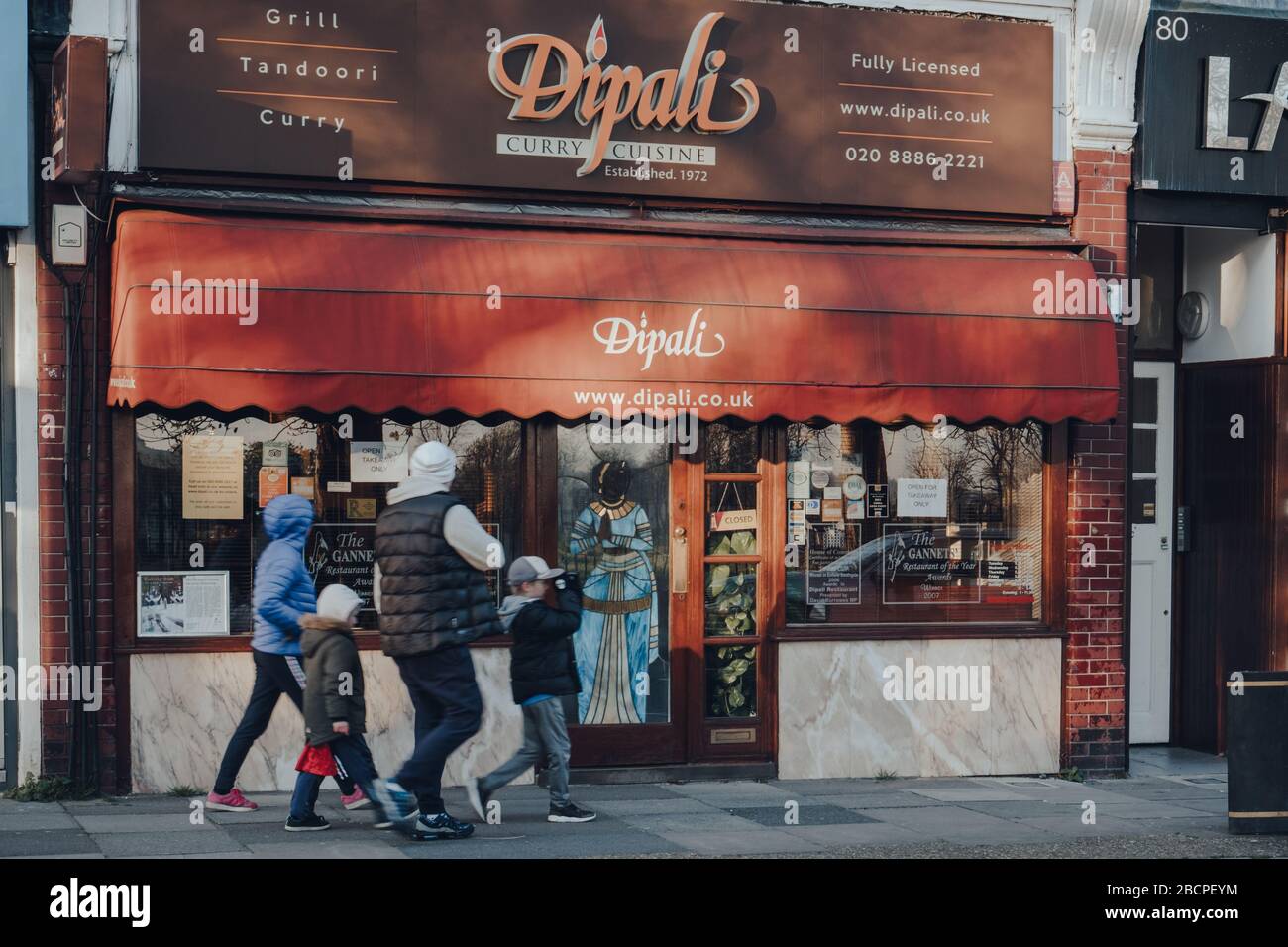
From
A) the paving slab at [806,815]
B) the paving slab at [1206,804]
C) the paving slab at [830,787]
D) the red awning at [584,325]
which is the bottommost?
the paving slab at [1206,804]

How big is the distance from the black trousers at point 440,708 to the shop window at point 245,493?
1.84 m

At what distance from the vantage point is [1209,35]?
1066 cm

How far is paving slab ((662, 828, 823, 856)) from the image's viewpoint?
25.4ft

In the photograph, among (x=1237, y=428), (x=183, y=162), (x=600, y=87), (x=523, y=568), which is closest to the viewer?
(x=523, y=568)

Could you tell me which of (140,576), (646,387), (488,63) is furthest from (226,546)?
(488,63)

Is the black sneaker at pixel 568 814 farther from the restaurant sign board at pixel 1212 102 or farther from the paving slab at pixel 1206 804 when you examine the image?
the restaurant sign board at pixel 1212 102

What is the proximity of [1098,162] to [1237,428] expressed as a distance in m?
2.34

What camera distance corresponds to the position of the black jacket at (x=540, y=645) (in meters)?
8.09

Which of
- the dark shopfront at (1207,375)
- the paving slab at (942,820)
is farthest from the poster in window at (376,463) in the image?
the dark shopfront at (1207,375)

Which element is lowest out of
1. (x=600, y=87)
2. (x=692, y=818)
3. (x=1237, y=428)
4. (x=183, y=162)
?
(x=692, y=818)

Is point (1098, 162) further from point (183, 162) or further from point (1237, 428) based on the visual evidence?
point (183, 162)

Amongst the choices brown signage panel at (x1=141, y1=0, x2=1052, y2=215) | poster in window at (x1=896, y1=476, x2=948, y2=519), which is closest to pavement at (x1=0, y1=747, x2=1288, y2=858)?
poster in window at (x1=896, y1=476, x2=948, y2=519)

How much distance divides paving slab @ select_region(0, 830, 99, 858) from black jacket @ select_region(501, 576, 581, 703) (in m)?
2.23

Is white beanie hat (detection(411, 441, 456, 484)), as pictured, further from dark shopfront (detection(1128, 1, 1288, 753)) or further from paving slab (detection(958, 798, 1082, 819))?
dark shopfront (detection(1128, 1, 1288, 753))
